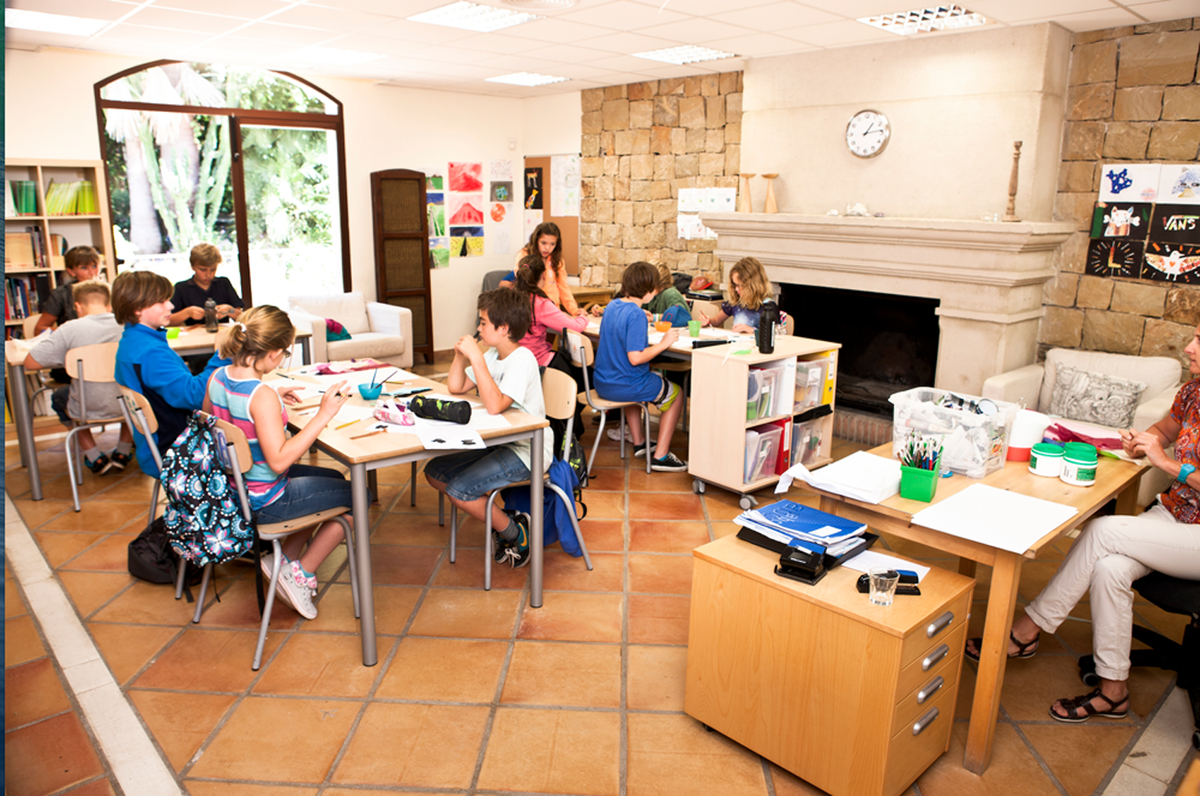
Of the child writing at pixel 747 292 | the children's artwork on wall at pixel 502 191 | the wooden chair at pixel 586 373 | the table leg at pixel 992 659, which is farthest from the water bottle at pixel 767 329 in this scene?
the children's artwork on wall at pixel 502 191

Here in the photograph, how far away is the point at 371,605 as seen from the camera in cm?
278

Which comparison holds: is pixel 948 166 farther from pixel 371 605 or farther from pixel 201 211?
pixel 201 211

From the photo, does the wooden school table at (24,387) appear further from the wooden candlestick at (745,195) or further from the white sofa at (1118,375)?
the white sofa at (1118,375)

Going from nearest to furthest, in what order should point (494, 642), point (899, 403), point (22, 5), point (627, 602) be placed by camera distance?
1. point (899, 403)
2. point (494, 642)
3. point (627, 602)
4. point (22, 5)

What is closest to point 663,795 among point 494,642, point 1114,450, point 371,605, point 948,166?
point 494,642

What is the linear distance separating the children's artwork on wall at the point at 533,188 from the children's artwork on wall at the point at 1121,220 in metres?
5.07

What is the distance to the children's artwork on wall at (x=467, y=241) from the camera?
8117 millimetres

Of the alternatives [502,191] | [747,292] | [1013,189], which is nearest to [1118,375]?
[1013,189]

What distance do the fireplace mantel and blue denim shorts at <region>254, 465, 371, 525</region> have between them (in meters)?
3.76

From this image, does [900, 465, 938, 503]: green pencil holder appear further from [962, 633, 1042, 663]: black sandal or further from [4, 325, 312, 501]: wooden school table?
[4, 325, 312, 501]: wooden school table

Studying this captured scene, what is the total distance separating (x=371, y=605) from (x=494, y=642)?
1.57 ft

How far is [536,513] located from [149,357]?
5.99 feet

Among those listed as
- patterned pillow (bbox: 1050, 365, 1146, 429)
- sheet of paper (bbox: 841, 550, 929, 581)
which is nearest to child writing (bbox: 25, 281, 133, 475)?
sheet of paper (bbox: 841, 550, 929, 581)

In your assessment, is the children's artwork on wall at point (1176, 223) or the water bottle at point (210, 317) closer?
the children's artwork on wall at point (1176, 223)
